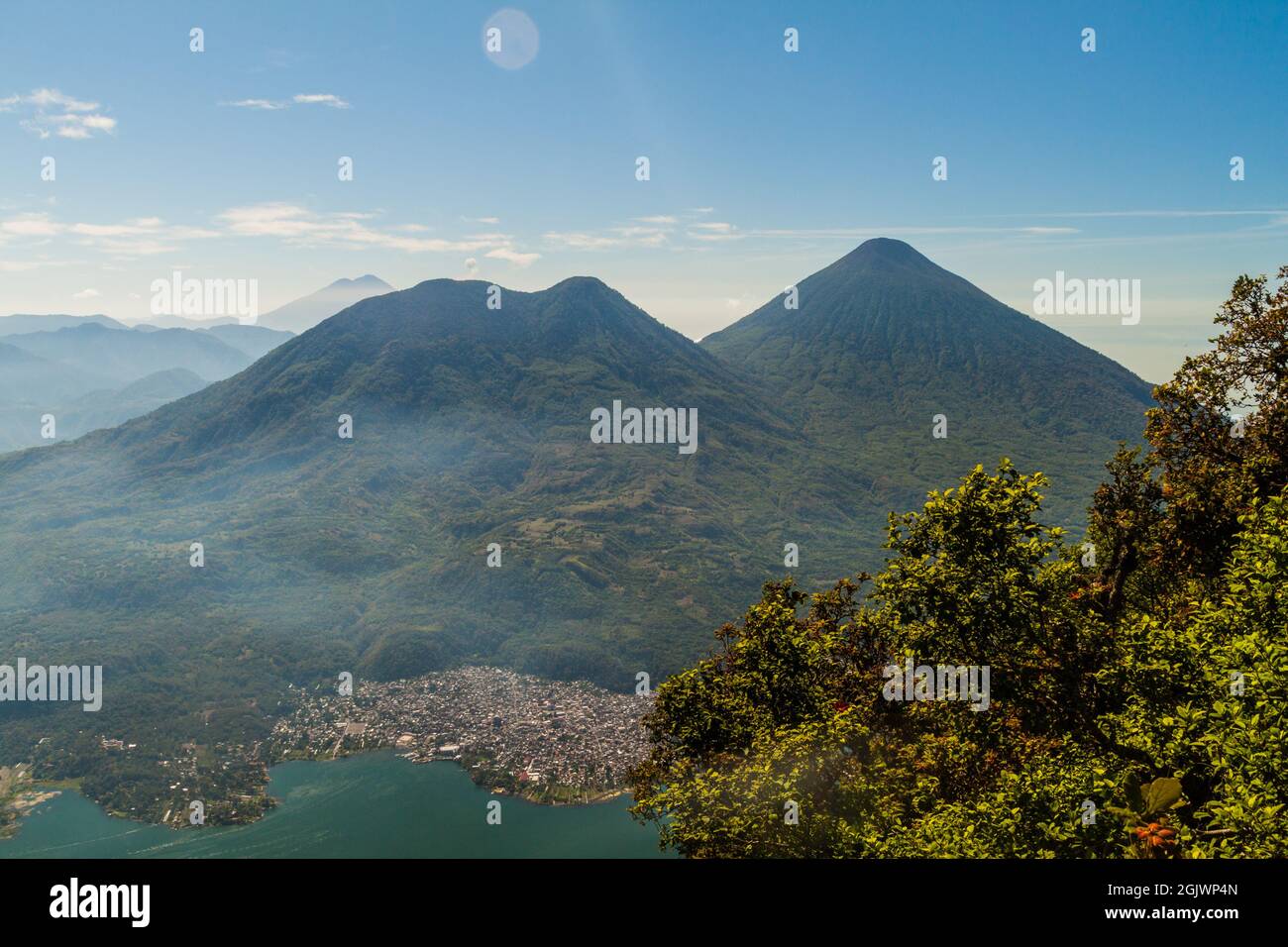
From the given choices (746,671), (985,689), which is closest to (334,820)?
(746,671)

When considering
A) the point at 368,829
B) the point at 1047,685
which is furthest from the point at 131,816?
the point at 1047,685

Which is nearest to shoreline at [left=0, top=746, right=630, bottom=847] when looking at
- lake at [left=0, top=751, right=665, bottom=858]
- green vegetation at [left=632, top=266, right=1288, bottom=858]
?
lake at [left=0, top=751, right=665, bottom=858]

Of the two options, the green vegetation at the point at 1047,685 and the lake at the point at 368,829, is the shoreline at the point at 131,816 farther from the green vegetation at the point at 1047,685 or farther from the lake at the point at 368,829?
the green vegetation at the point at 1047,685

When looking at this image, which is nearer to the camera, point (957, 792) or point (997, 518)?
point (997, 518)

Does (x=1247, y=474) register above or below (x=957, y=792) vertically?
above

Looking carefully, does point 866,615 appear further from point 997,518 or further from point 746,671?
point 997,518

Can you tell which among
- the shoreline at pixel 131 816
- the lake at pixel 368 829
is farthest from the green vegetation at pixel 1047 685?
the shoreline at pixel 131 816
